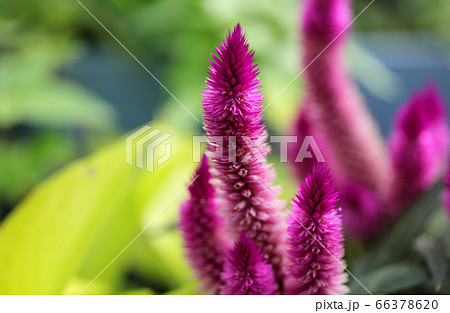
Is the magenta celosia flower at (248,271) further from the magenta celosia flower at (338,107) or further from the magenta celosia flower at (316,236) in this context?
the magenta celosia flower at (338,107)

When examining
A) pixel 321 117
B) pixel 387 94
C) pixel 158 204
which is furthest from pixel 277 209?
pixel 387 94

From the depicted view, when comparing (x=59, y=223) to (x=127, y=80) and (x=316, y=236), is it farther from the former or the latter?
(x=127, y=80)

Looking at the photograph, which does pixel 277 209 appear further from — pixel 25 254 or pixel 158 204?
pixel 158 204

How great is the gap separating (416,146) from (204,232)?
7.5 inches

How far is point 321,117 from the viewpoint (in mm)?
439

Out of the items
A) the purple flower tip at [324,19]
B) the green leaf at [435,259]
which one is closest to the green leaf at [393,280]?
the green leaf at [435,259]

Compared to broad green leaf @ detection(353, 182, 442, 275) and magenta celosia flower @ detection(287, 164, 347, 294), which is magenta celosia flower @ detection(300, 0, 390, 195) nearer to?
broad green leaf @ detection(353, 182, 442, 275)

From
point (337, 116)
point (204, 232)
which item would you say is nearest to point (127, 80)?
point (337, 116)

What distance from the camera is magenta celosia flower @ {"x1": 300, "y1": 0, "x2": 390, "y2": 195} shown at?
396mm

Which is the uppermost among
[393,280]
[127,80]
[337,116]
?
[127,80]

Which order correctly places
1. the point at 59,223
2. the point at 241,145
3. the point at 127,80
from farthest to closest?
1. the point at 127,80
2. the point at 59,223
3. the point at 241,145

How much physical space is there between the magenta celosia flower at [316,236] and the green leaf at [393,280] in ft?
0.25

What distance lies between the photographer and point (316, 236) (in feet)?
0.81

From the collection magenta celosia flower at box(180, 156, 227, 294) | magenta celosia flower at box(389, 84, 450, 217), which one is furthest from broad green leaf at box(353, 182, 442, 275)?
magenta celosia flower at box(180, 156, 227, 294)
